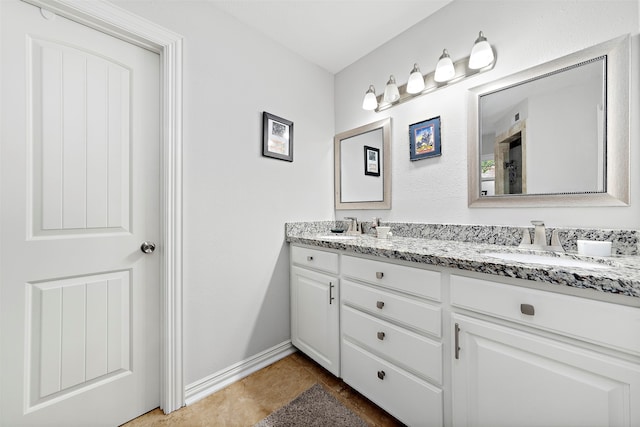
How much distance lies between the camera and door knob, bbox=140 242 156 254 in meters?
1.30

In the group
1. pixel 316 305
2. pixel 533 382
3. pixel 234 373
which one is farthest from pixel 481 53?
pixel 234 373

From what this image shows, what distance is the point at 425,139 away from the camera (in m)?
1.68

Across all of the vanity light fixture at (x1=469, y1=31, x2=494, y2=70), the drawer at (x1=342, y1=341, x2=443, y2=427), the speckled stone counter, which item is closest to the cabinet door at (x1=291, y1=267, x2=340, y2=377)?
the drawer at (x1=342, y1=341, x2=443, y2=427)

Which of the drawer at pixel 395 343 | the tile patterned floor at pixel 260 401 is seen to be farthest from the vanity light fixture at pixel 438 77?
the tile patterned floor at pixel 260 401

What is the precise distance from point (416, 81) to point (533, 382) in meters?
1.65

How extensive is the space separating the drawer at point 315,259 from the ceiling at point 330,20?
1548 mm

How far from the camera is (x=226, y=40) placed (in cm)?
158

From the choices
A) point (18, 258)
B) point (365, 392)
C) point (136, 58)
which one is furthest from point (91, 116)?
point (365, 392)

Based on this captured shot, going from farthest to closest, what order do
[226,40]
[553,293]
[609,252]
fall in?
1. [226,40]
2. [609,252]
3. [553,293]

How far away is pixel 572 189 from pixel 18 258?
2447 mm

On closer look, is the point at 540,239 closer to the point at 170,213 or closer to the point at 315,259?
the point at 315,259

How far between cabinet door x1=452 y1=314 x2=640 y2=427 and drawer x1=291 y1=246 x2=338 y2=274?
710mm

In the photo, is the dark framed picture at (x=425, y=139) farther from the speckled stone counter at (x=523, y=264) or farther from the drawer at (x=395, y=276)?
the drawer at (x=395, y=276)

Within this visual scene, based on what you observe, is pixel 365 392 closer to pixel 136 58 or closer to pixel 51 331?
pixel 51 331
